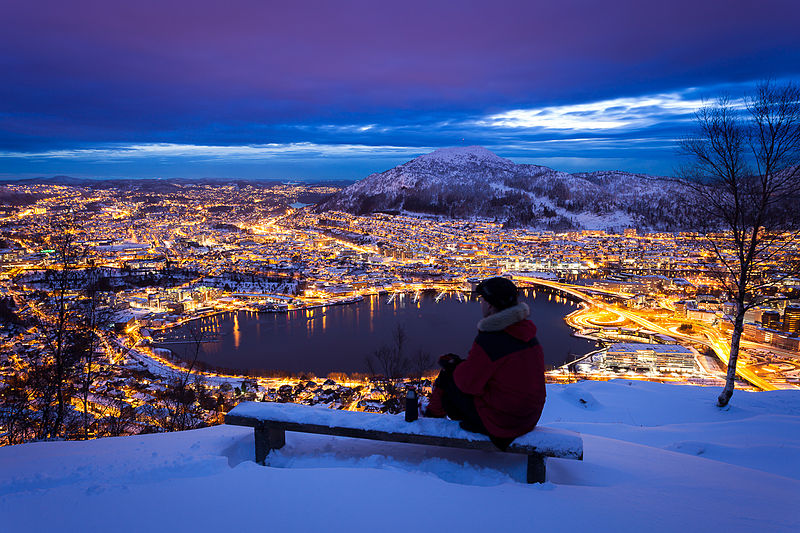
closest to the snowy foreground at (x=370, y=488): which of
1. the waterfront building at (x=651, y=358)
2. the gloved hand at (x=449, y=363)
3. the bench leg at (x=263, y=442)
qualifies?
the bench leg at (x=263, y=442)

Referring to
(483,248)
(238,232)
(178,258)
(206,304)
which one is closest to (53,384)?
(206,304)

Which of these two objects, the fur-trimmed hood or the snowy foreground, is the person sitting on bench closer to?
the fur-trimmed hood

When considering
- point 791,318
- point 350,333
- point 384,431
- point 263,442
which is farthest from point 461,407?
point 791,318

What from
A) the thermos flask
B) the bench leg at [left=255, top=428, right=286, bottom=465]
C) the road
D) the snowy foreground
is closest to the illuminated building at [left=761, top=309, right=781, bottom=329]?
the road

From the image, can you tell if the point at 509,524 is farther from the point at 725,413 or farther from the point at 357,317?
the point at 357,317

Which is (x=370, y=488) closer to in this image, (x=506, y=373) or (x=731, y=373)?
(x=506, y=373)

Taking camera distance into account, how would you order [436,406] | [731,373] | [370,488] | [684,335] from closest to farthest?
[370,488] < [436,406] < [731,373] < [684,335]
